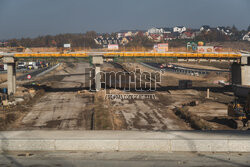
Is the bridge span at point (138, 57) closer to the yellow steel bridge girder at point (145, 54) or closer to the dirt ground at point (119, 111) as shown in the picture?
the yellow steel bridge girder at point (145, 54)

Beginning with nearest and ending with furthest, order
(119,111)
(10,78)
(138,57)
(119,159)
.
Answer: (119,159), (119,111), (10,78), (138,57)

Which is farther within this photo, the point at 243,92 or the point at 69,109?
the point at 243,92

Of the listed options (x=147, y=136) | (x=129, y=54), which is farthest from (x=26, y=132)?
(x=129, y=54)

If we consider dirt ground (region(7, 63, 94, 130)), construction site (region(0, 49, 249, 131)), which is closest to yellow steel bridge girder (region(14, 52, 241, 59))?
construction site (region(0, 49, 249, 131))

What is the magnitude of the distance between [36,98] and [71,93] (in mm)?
8221

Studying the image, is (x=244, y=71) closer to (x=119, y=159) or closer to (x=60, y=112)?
(x=60, y=112)

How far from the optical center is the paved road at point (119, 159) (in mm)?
7406

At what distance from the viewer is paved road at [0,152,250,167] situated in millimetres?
7406

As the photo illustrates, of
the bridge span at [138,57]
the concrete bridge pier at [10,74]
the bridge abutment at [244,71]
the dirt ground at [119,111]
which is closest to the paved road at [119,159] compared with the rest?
the dirt ground at [119,111]

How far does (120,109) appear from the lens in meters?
46.9

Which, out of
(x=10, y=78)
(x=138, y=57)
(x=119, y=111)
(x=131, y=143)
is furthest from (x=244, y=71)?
(x=131, y=143)

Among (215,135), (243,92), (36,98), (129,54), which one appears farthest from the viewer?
(129,54)

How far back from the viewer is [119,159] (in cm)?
769

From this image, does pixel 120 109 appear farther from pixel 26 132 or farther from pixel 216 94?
pixel 26 132
